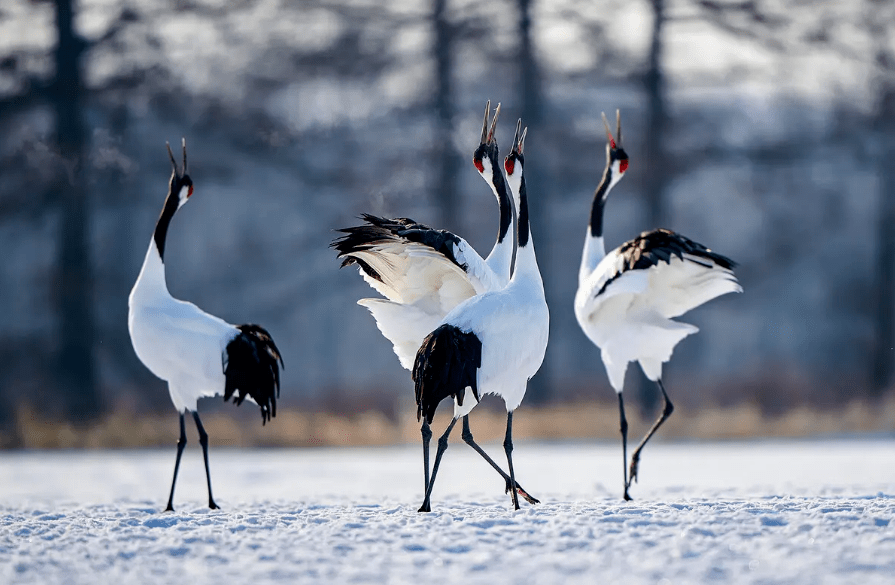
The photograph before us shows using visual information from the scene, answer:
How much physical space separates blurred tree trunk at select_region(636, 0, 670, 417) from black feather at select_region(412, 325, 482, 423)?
9.42m

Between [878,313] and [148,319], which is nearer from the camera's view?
[148,319]

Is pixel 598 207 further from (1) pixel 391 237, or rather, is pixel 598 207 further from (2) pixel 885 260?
(2) pixel 885 260

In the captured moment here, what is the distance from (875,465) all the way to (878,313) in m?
8.29

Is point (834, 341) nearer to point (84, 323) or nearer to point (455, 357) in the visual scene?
point (84, 323)

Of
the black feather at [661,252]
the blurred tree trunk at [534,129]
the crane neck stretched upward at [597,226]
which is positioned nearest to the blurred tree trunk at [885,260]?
the blurred tree trunk at [534,129]

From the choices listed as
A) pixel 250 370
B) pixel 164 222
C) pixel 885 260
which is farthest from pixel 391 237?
pixel 885 260

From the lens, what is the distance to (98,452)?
12.1 meters

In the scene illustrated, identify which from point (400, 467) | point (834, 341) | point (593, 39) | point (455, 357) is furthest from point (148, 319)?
point (834, 341)

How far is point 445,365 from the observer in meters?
5.47

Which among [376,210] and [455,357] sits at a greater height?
[376,210]

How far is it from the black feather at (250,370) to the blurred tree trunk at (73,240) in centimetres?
845

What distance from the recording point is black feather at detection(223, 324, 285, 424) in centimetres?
650

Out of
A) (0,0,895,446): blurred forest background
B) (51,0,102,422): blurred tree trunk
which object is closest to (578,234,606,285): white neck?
(0,0,895,446): blurred forest background

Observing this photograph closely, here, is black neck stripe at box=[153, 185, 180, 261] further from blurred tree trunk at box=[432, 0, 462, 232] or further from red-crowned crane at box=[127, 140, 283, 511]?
blurred tree trunk at box=[432, 0, 462, 232]
